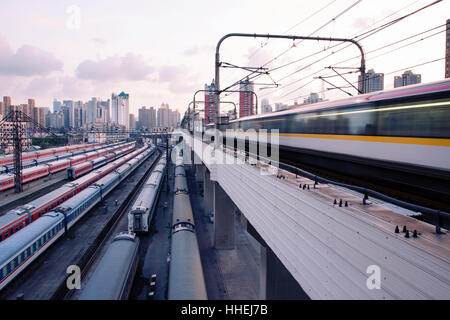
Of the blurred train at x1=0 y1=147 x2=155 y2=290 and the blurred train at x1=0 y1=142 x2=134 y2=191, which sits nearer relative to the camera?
the blurred train at x1=0 y1=147 x2=155 y2=290

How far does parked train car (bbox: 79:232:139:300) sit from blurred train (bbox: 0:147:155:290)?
12.6ft

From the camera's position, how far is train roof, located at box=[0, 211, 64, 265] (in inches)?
486

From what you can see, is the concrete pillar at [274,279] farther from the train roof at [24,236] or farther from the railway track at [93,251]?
the train roof at [24,236]

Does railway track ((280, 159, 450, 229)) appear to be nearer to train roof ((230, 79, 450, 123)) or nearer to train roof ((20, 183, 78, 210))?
train roof ((230, 79, 450, 123))

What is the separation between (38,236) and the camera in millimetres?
14812

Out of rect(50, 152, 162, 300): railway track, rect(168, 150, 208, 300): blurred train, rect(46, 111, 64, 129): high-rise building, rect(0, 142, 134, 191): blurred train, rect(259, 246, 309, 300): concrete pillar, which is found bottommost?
rect(50, 152, 162, 300): railway track

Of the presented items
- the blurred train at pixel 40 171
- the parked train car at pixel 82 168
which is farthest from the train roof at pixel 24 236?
the parked train car at pixel 82 168

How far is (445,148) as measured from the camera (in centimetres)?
530

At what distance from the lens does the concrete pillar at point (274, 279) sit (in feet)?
37.0

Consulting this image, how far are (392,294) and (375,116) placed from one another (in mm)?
5209

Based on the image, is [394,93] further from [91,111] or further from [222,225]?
[91,111]

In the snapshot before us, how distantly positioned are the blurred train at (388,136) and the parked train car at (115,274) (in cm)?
844

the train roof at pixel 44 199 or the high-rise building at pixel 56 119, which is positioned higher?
the high-rise building at pixel 56 119

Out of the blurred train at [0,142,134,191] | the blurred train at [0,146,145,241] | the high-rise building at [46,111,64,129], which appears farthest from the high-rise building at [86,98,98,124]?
the blurred train at [0,146,145,241]
